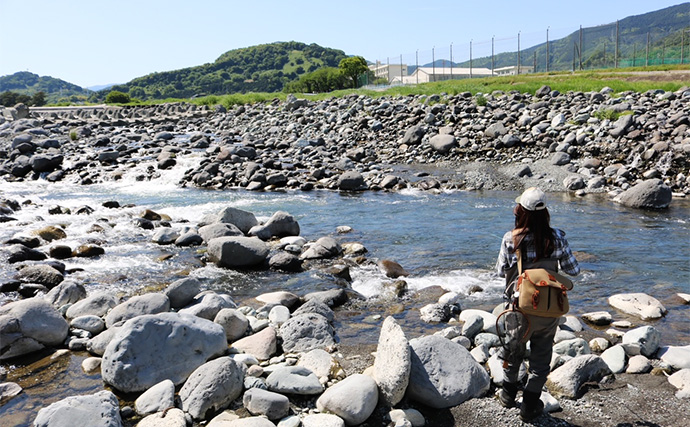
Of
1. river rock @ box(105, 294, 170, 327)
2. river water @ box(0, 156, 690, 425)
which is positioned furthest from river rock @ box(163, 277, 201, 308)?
river water @ box(0, 156, 690, 425)

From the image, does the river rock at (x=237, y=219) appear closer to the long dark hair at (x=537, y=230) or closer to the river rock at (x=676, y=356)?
the long dark hair at (x=537, y=230)

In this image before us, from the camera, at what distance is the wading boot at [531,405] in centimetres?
485

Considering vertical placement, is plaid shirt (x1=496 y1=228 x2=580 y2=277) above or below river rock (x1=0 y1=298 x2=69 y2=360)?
above

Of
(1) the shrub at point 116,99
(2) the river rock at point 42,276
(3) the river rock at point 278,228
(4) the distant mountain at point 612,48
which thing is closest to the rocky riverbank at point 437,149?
(3) the river rock at point 278,228

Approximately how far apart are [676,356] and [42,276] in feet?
34.0

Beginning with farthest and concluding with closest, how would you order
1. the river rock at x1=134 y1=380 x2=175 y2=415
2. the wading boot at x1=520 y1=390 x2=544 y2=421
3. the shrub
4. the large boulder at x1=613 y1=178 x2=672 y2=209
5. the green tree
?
the shrub, the green tree, the large boulder at x1=613 y1=178 x2=672 y2=209, the river rock at x1=134 y1=380 x2=175 y2=415, the wading boot at x1=520 y1=390 x2=544 y2=421

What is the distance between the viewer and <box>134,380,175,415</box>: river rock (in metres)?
5.34

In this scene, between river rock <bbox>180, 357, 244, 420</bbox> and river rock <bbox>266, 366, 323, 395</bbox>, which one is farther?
river rock <bbox>266, 366, 323, 395</bbox>

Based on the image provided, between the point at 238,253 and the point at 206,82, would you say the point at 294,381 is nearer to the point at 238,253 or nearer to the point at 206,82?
the point at 238,253

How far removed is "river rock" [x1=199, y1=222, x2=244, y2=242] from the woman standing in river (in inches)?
335

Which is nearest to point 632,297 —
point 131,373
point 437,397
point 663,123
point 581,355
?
point 581,355

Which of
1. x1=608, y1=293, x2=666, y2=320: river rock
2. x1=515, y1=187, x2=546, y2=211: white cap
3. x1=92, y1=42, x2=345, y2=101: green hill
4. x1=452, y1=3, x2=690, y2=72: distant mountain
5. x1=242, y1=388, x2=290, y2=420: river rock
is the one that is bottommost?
x1=608, y1=293, x2=666, y2=320: river rock

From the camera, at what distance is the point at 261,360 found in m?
6.46

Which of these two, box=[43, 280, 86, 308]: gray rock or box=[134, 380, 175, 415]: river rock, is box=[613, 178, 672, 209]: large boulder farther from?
box=[43, 280, 86, 308]: gray rock
